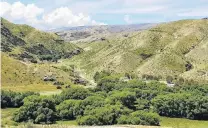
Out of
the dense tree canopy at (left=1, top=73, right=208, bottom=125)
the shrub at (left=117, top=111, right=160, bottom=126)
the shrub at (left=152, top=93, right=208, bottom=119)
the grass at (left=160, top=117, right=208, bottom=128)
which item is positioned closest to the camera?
the shrub at (left=117, top=111, right=160, bottom=126)

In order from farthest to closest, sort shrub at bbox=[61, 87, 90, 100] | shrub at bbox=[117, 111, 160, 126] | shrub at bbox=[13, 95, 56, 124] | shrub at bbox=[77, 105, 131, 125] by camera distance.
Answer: shrub at bbox=[61, 87, 90, 100] → shrub at bbox=[13, 95, 56, 124] → shrub at bbox=[77, 105, 131, 125] → shrub at bbox=[117, 111, 160, 126]

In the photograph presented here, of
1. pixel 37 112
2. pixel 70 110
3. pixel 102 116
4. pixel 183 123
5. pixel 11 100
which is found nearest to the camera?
pixel 102 116

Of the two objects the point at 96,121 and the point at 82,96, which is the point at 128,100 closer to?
the point at 82,96

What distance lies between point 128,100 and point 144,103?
6.32 metres

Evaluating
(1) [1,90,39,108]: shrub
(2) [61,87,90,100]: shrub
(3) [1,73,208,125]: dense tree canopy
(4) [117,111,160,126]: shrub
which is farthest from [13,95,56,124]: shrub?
(4) [117,111,160,126]: shrub

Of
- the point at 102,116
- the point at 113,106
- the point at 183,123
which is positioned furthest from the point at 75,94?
the point at 183,123

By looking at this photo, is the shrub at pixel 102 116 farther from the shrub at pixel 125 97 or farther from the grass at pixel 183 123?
the shrub at pixel 125 97

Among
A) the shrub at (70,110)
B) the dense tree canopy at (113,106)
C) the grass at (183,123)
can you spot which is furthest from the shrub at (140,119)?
the shrub at (70,110)

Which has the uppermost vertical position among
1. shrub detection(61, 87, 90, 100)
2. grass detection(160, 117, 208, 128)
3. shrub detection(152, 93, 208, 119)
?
shrub detection(61, 87, 90, 100)

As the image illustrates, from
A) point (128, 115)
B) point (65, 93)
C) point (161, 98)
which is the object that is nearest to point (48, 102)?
point (65, 93)

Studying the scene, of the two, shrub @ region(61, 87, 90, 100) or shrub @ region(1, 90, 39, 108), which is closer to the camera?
shrub @ region(1, 90, 39, 108)

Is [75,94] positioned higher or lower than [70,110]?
higher

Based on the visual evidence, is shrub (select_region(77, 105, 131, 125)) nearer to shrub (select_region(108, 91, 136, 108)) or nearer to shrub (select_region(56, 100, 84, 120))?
shrub (select_region(56, 100, 84, 120))

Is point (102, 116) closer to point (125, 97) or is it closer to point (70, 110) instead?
point (70, 110)
